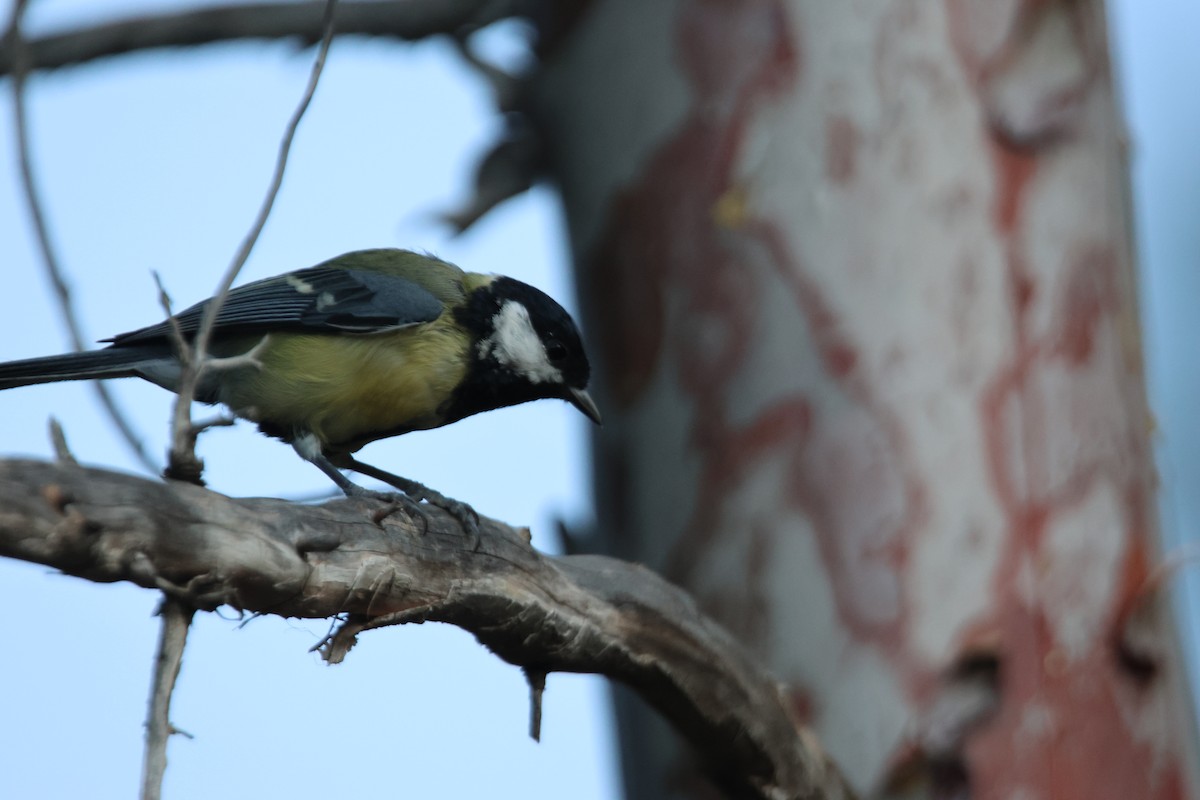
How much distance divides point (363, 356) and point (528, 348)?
0.46m

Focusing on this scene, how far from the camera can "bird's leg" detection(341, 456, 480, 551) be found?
2172 millimetres

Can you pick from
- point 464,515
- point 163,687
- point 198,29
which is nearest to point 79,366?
point 464,515

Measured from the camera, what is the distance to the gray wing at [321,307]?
9.72ft

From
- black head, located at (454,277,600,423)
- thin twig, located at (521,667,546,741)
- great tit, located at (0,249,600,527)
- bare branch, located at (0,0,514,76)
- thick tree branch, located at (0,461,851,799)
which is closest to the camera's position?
thick tree branch, located at (0,461,851,799)

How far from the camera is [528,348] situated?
3.22 meters

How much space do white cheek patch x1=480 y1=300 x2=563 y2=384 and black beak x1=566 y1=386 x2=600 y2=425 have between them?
0.04 metres

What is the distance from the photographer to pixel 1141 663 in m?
2.68

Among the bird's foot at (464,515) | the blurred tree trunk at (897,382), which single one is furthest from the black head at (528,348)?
the bird's foot at (464,515)

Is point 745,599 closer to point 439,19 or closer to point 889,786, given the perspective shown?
point 889,786

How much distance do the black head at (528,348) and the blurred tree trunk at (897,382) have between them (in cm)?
11

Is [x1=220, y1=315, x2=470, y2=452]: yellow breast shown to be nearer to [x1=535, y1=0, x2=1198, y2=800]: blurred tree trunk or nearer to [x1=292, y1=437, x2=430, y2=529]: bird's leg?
[x1=292, y1=437, x2=430, y2=529]: bird's leg

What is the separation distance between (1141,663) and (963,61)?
137 cm

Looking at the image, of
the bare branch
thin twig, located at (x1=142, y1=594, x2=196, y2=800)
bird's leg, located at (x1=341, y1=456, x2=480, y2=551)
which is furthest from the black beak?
thin twig, located at (x1=142, y1=594, x2=196, y2=800)

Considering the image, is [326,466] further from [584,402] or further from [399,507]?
[399,507]
